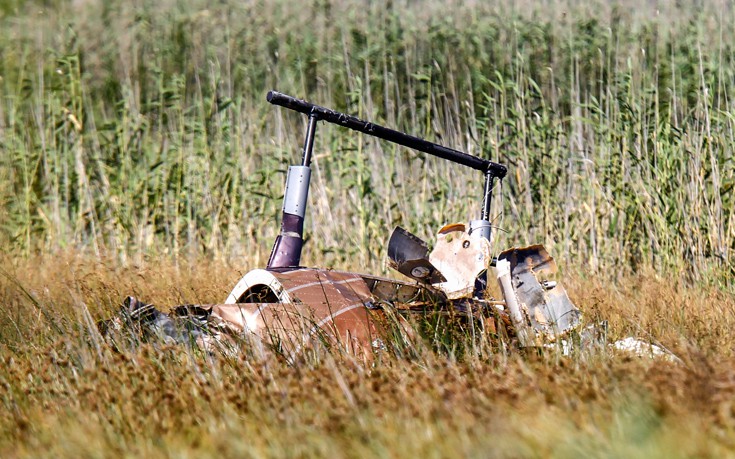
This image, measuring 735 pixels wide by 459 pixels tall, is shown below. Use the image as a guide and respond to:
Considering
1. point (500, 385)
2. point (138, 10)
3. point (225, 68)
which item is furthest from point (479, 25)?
point (500, 385)

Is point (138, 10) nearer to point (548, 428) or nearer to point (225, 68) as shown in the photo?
point (225, 68)

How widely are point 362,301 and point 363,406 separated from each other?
1.15m

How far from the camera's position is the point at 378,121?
22.5ft

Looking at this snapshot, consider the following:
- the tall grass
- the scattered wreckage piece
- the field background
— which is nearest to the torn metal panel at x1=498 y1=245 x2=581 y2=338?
the scattered wreckage piece

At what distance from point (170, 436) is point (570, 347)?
5.27ft

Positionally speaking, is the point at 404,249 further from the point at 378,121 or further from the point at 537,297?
the point at 378,121

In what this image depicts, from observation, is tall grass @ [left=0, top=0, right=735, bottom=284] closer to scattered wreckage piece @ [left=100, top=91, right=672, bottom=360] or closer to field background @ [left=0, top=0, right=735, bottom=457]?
field background @ [left=0, top=0, right=735, bottom=457]

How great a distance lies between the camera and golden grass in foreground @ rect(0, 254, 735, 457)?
2.23 metres

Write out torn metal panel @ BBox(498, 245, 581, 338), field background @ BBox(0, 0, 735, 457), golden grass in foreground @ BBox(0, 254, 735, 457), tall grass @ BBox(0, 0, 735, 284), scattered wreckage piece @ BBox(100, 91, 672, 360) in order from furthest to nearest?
tall grass @ BBox(0, 0, 735, 284)
torn metal panel @ BBox(498, 245, 581, 338)
scattered wreckage piece @ BBox(100, 91, 672, 360)
field background @ BBox(0, 0, 735, 457)
golden grass in foreground @ BBox(0, 254, 735, 457)

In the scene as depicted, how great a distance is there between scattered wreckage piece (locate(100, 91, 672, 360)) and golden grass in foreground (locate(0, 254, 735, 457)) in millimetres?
181

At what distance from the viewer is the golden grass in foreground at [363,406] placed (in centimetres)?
223

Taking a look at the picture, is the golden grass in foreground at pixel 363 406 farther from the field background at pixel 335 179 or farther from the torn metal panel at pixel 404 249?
the torn metal panel at pixel 404 249

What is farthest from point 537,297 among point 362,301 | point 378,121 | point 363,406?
point 378,121

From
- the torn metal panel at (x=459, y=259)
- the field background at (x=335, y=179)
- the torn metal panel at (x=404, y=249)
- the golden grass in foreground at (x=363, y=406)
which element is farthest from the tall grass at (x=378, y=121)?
the golden grass in foreground at (x=363, y=406)
